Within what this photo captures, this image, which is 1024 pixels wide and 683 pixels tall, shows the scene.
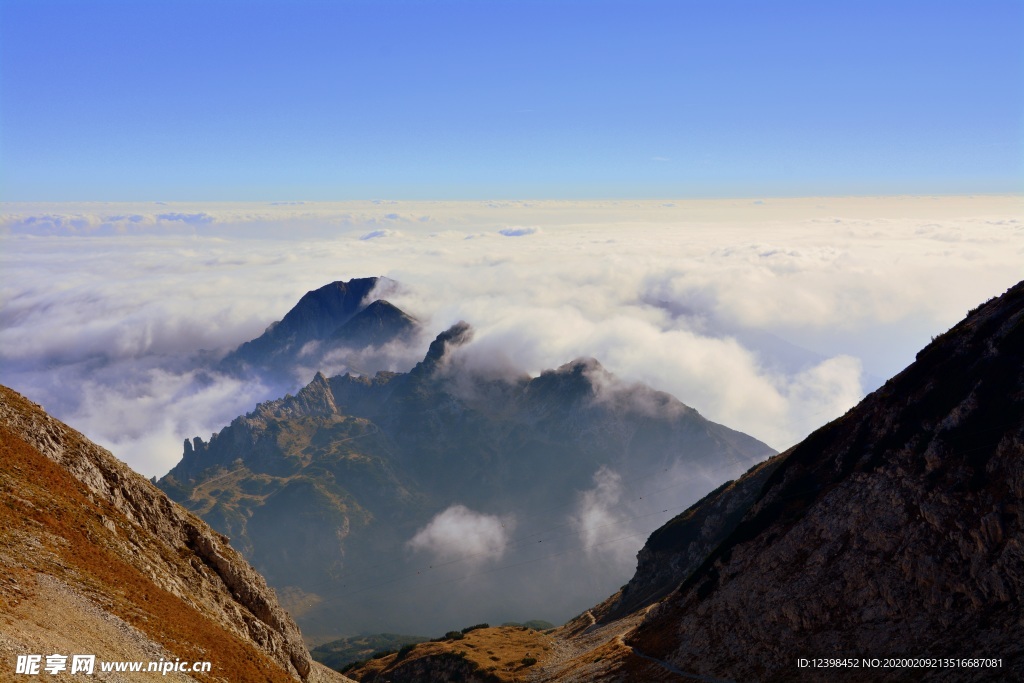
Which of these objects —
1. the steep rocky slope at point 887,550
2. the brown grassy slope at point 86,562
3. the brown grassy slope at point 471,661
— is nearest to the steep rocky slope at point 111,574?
the brown grassy slope at point 86,562

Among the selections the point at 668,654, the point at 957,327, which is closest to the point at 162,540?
the point at 668,654

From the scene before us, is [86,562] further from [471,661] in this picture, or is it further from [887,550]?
[471,661]

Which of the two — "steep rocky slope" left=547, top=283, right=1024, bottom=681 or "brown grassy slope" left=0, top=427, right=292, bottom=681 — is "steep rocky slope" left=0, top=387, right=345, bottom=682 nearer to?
"brown grassy slope" left=0, top=427, right=292, bottom=681

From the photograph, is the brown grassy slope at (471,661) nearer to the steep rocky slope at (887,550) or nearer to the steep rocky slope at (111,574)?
the steep rocky slope at (887,550)

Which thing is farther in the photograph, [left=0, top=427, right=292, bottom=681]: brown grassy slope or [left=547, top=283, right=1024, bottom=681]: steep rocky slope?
[left=547, top=283, right=1024, bottom=681]: steep rocky slope

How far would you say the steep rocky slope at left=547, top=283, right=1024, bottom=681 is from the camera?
70.1 m

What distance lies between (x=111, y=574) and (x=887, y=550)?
258ft

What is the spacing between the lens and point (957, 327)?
10856cm

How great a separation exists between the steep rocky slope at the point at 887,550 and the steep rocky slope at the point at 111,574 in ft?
157

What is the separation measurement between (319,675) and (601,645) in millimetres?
44285

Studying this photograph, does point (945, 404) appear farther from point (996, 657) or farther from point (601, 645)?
point (601, 645)

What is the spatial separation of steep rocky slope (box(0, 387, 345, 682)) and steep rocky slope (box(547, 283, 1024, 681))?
47773 mm

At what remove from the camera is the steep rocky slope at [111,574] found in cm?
5662

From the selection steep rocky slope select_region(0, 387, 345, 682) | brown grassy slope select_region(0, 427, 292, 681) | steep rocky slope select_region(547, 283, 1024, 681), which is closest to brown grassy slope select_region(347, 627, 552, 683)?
steep rocky slope select_region(547, 283, 1024, 681)
